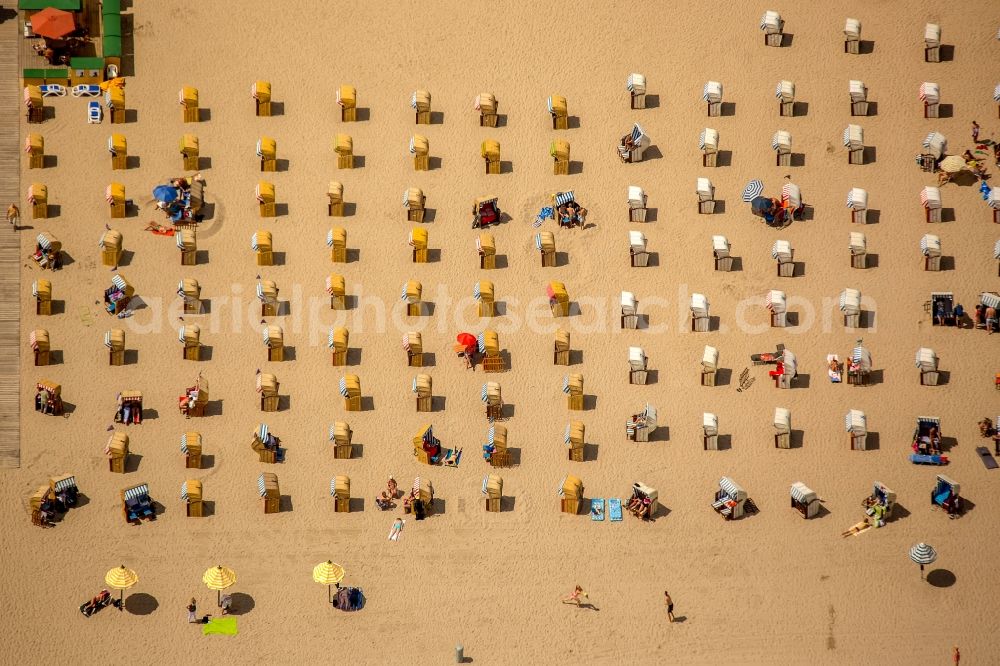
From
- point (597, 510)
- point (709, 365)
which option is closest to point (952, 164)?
point (709, 365)

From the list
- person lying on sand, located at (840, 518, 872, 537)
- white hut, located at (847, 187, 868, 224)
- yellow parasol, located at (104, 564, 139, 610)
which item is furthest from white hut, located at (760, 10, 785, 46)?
yellow parasol, located at (104, 564, 139, 610)

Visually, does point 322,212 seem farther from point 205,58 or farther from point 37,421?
point 37,421

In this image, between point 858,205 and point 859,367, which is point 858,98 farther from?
point 859,367

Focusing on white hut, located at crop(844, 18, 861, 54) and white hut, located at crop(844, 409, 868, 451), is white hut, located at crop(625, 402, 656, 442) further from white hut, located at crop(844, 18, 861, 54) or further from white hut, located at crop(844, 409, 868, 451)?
white hut, located at crop(844, 18, 861, 54)

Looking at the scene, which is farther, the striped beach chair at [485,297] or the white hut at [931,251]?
the white hut at [931,251]

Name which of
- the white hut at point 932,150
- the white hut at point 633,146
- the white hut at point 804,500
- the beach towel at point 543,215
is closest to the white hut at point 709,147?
the white hut at point 633,146

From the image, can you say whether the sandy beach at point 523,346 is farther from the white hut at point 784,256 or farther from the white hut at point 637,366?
the white hut at point 784,256

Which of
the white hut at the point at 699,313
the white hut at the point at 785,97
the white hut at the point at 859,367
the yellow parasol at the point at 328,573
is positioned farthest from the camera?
the white hut at the point at 785,97
